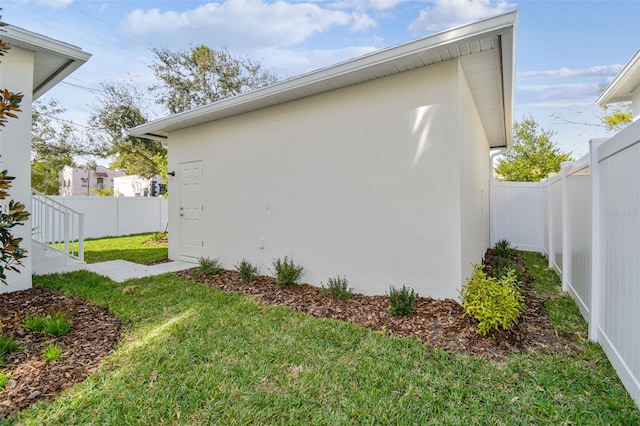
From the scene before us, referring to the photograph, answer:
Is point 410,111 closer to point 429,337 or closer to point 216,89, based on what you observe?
point 429,337

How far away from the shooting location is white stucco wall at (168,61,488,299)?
423cm

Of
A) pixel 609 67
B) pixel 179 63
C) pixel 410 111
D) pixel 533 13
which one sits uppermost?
pixel 179 63

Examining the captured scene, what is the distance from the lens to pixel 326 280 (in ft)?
17.4

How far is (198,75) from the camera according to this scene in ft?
55.8

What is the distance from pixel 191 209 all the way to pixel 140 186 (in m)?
20.6

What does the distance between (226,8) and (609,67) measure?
1599 cm

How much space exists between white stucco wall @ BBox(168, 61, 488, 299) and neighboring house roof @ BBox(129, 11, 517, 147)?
7.2 inches

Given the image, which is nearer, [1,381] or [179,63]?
[1,381]

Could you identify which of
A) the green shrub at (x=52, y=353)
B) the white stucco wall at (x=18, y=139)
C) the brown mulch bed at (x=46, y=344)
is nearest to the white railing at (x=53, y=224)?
the white stucco wall at (x=18, y=139)

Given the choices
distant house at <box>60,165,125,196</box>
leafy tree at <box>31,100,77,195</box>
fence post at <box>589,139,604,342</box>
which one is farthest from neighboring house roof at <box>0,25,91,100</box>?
distant house at <box>60,165,125,196</box>

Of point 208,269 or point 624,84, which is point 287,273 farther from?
point 624,84

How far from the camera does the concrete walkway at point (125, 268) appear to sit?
6301 millimetres

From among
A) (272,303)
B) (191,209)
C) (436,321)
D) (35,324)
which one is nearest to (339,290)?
(272,303)

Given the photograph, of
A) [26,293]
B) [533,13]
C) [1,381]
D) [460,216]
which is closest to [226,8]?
[533,13]
